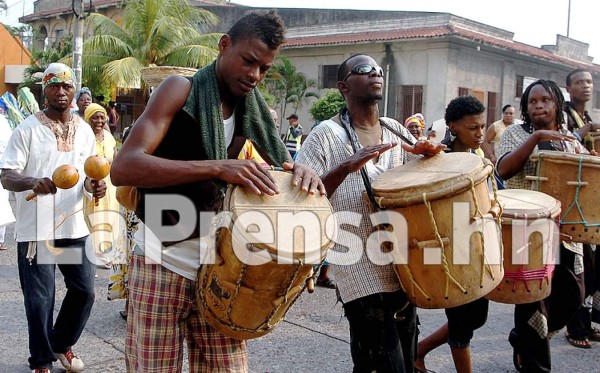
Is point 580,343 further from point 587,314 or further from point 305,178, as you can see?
point 305,178

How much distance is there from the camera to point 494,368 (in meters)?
4.49

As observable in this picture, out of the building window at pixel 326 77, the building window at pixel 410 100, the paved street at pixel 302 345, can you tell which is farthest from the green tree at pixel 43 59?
the paved street at pixel 302 345

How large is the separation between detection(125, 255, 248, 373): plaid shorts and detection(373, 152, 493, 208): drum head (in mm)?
920

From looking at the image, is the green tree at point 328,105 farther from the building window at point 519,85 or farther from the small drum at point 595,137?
the small drum at point 595,137

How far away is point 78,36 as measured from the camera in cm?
1348

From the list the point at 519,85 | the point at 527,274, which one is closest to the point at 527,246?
the point at 527,274

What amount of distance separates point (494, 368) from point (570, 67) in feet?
79.1

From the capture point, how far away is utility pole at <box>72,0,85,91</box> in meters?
13.2

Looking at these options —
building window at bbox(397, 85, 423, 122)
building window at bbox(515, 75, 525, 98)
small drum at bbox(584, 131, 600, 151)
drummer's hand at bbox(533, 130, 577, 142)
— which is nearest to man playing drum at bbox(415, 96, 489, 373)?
drummer's hand at bbox(533, 130, 577, 142)

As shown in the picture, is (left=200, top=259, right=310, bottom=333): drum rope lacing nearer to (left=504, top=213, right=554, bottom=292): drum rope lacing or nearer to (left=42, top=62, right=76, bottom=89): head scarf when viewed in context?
(left=504, top=213, right=554, bottom=292): drum rope lacing

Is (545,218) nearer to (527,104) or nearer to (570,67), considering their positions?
(527,104)

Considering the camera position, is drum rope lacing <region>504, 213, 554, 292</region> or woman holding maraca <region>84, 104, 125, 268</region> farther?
woman holding maraca <region>84, 104, 125, 268</region>

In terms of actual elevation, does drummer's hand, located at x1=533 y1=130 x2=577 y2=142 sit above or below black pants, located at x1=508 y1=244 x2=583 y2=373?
above

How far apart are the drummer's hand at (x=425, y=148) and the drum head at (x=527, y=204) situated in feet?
1.90
